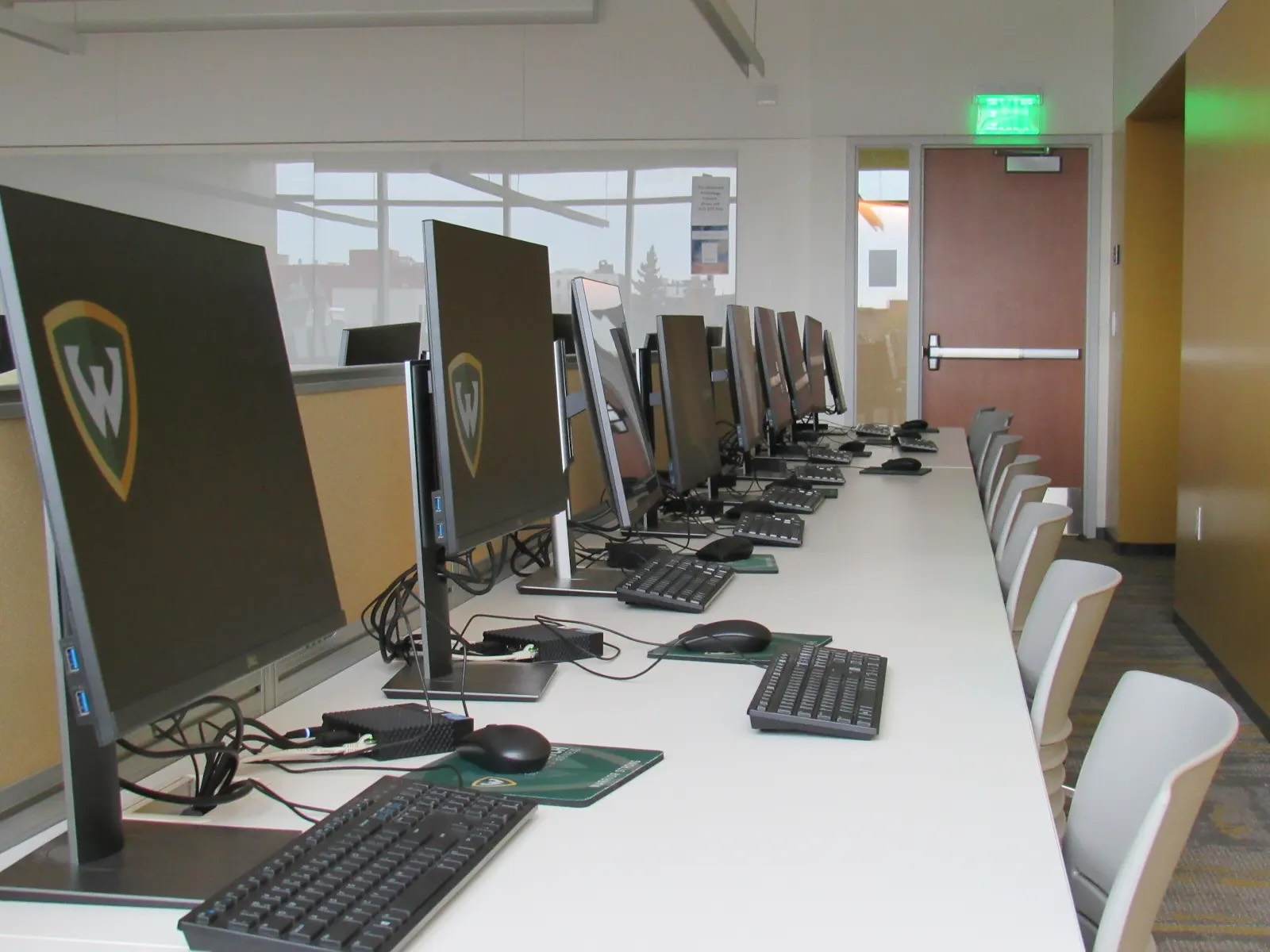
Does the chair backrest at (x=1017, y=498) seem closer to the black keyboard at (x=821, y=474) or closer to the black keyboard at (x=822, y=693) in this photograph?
the black keyboard at (x=821, y=474)

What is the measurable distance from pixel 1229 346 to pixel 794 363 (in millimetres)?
1525

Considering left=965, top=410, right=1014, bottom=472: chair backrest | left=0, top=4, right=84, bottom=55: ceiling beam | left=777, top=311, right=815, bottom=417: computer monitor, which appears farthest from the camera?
left=0, top=4, right=84, bottom=55: ceiling beam

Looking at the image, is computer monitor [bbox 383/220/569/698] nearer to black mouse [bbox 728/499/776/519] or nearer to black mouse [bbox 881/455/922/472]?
black mouse [bbox 728/499/776/519]

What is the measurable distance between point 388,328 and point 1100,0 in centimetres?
573

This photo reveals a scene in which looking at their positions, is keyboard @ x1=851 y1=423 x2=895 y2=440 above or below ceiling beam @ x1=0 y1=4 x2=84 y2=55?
below

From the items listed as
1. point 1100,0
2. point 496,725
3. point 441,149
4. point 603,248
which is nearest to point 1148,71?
point 1100,0

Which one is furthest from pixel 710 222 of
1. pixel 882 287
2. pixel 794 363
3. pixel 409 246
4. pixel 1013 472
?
pixel 1013 472

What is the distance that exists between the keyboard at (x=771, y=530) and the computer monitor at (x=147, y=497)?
5.03ft

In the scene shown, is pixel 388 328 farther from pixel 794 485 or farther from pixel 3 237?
pixel 3 237

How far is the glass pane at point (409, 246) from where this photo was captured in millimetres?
7133

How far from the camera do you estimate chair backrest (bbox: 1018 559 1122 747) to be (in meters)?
1.73

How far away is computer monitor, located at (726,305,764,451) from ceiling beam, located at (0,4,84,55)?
426 centimetres

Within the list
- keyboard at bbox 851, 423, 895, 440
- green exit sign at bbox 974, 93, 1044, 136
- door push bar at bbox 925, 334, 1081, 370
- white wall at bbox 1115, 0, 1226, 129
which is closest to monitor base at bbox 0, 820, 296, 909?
white wall at bbox 1115, 0, 1226, 129

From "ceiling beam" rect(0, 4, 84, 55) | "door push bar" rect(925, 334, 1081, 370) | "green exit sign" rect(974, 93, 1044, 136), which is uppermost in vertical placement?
"ceiling beam" rect(0, 4, 84, 55)
